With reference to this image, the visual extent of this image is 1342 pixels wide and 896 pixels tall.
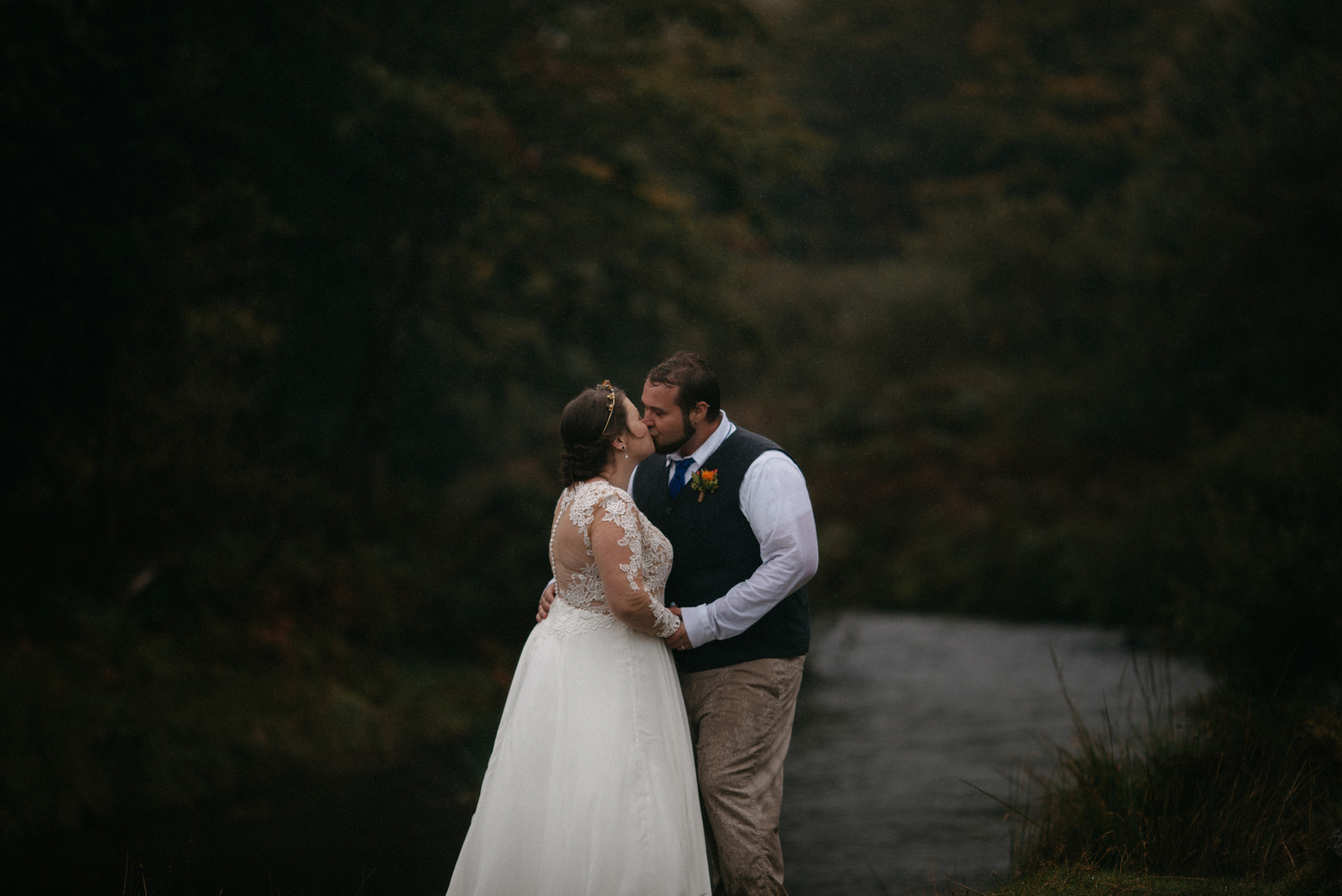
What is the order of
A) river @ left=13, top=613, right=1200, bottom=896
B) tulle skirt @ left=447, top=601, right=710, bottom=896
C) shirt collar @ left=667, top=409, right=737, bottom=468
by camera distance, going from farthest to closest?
river @ left=13, top=613, right=1200, bottom=896
shirt collar @ left=667, top=409, right=737, bottom=468
tulle skirt @ left=447, top=601, right=710, bottom=896

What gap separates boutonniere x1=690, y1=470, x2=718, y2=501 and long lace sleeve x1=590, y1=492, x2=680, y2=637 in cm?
38

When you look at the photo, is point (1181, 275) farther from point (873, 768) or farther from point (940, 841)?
point (940, 841)

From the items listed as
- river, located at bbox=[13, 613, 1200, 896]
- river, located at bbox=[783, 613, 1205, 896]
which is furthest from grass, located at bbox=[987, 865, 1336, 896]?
river, located at bbox=[13, 613, 1200, 896]

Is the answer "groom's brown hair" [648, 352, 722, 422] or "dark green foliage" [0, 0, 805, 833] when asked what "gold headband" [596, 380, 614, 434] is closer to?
"groom's brown hair" [648, 352, 722, 422]

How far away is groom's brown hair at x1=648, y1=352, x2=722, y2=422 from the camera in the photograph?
188 inches

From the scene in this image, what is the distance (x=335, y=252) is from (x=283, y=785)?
6.73m

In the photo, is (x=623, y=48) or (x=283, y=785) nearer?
(x=283, y=785)

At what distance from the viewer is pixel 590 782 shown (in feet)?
14.5

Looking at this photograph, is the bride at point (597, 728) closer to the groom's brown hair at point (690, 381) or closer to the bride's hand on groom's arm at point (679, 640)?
the bride's hand on groom's arm at point (679, 640)

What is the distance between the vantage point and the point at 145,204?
10039mm

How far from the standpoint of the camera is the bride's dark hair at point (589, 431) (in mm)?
4629

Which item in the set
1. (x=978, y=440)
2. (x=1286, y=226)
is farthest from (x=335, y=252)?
(x=978, y=440)

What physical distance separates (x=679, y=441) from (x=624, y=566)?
0.60 meters

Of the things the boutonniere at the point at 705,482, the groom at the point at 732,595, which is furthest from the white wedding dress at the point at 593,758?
the boutonniere at the point at 705,482
